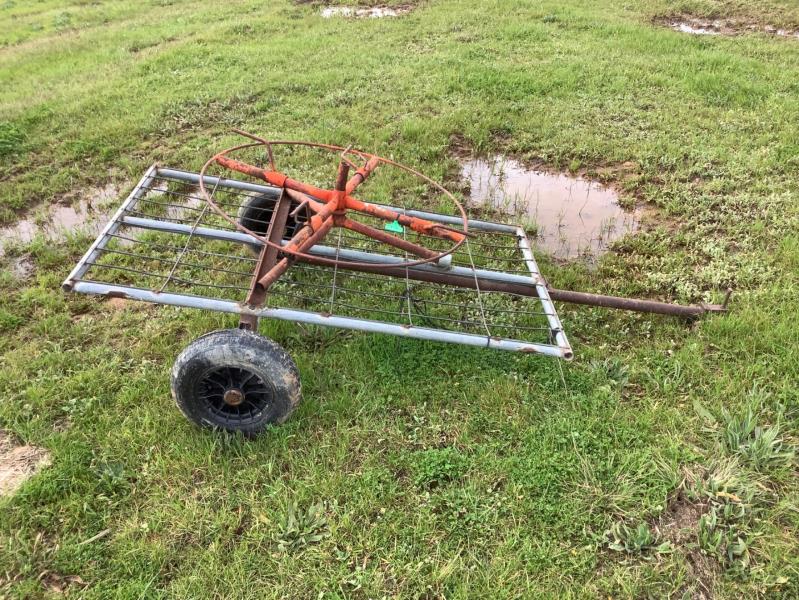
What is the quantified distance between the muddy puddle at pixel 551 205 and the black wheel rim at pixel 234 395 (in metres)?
2.96

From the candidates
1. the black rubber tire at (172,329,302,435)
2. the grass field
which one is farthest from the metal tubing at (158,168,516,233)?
the black rubber tire at (172,329,302,435)

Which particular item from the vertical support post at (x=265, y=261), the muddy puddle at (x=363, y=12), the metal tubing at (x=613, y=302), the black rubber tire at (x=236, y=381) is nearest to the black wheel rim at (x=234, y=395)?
the black rubber tire at (x=236, y=381)

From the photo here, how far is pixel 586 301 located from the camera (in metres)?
3.83

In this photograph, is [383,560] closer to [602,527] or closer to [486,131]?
[602,527]

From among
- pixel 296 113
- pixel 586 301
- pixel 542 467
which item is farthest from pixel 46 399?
pixel 296 113

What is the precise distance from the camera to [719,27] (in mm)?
10078

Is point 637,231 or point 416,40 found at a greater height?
point 416,40

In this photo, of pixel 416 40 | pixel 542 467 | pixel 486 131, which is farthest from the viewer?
pixel 416 40

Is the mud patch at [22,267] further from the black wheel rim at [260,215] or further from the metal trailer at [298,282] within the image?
the black wheel rim at [260,215]

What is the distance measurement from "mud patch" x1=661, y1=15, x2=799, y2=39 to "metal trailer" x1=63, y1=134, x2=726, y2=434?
7990 mm

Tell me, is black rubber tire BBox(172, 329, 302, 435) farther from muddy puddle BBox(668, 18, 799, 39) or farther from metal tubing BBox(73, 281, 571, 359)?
muddy puddle BBox(668, 18, 799, 39)

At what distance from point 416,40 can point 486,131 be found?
3801 mm

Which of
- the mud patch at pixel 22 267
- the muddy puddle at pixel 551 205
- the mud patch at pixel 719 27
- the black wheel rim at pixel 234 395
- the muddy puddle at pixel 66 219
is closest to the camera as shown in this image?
the black wheel rim at pixel 234 395

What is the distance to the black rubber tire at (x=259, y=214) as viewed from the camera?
4277 millimetres
